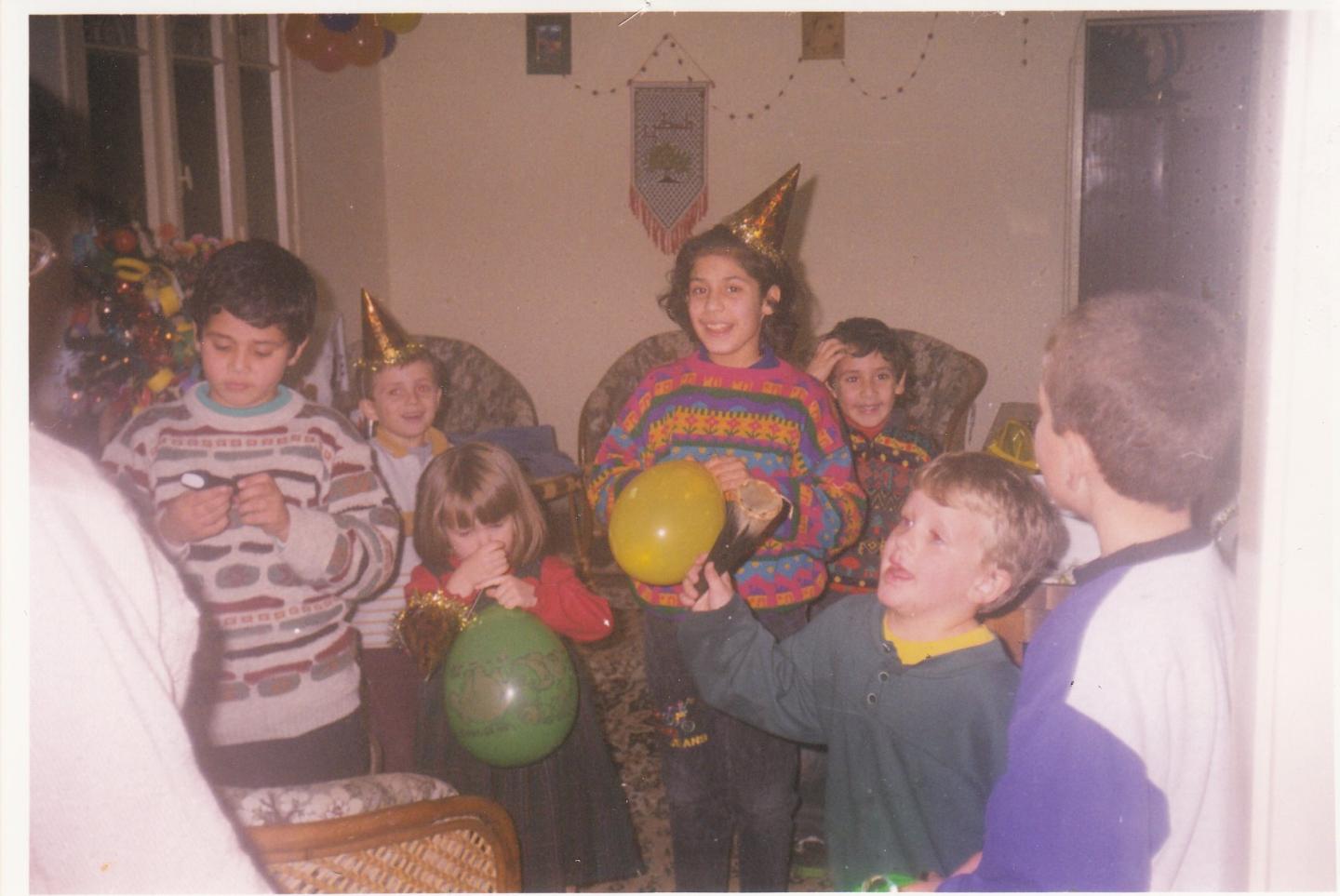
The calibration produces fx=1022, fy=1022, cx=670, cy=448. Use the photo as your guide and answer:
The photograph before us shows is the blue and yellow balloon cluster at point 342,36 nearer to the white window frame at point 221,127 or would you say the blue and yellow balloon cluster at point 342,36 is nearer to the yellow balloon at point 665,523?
the white window frame at point 221,127

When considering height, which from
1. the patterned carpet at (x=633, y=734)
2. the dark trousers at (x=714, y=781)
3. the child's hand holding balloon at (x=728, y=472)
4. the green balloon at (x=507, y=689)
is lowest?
the patterned carpet at (x=633, y=734)

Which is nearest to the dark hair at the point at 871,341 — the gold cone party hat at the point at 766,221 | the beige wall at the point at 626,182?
the beige wall at the point at 626,182

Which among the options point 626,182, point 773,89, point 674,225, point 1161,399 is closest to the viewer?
point 1161,399

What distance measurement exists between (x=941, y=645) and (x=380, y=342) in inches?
34.1

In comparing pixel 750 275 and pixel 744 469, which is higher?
pixel 750 275

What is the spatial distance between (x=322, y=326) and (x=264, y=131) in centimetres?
51

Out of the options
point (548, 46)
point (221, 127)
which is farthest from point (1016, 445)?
point (221, 127)

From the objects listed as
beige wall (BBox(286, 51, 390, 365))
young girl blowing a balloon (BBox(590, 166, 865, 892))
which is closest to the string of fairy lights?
young girl blowing a balloon (BBox(590, 166, 865, 892))

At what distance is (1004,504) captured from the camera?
84 cm

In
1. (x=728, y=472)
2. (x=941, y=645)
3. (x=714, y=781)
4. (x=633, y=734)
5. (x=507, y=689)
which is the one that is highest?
(x=728, y=472)

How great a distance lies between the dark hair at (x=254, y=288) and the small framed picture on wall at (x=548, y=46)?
911mm

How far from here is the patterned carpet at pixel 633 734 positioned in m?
1.32

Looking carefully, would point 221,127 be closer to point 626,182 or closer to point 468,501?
point 626,182

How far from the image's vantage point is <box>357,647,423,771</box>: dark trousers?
4.21ft
